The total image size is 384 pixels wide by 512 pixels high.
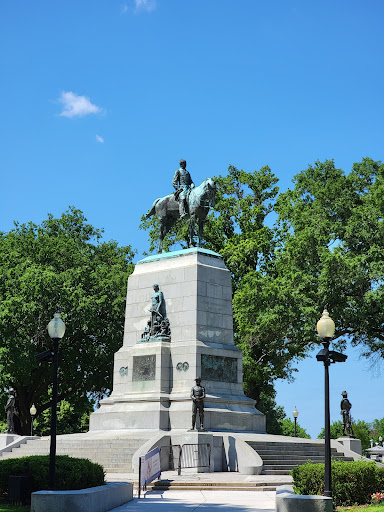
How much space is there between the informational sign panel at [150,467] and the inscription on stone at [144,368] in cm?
564

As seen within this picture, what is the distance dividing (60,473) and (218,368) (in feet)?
39.8

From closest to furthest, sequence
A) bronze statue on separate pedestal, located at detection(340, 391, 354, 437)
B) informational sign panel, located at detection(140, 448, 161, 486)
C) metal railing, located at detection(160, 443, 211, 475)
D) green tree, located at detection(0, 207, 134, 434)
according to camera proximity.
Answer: informational sign panel, located at detection(140, 448, 161, 486), metal railing, located at detection(160, 443, 211, 475), bronze statue on separate pedestal, located at detection(340, 391, 354, 437), green tree, located at detection(0, 207, 134, 434)

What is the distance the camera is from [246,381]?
40938 mm

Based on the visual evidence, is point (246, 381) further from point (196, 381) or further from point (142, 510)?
point (142, 510)

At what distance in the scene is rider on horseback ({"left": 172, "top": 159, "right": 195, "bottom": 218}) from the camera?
29938 mm

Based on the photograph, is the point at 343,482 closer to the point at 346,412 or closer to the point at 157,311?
the point at 157,311

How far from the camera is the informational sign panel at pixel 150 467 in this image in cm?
1980

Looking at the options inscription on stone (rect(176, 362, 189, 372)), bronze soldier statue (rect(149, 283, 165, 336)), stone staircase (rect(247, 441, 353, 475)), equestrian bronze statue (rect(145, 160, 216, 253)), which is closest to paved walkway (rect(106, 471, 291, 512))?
stone staircase (rect(247, 441, 353, 475))

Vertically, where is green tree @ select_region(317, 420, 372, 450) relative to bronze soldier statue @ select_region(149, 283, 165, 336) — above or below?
below

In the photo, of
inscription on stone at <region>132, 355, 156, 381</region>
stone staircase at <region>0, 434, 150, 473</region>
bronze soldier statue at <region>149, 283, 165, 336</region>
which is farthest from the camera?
bronze soldier statue at <region>149, 283, 165, 336</region>

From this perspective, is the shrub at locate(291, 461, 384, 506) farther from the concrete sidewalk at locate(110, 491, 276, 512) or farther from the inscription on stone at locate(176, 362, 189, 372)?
the inscription on stone at locate(176, 362, 189, 372)

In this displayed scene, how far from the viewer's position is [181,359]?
2708 centimetres

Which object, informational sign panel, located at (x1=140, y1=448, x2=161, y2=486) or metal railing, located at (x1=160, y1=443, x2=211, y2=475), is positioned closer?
informational sign panel, located at (x1=140, y1=448, x2=161, y2=486)

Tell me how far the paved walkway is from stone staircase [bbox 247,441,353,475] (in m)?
1.34
